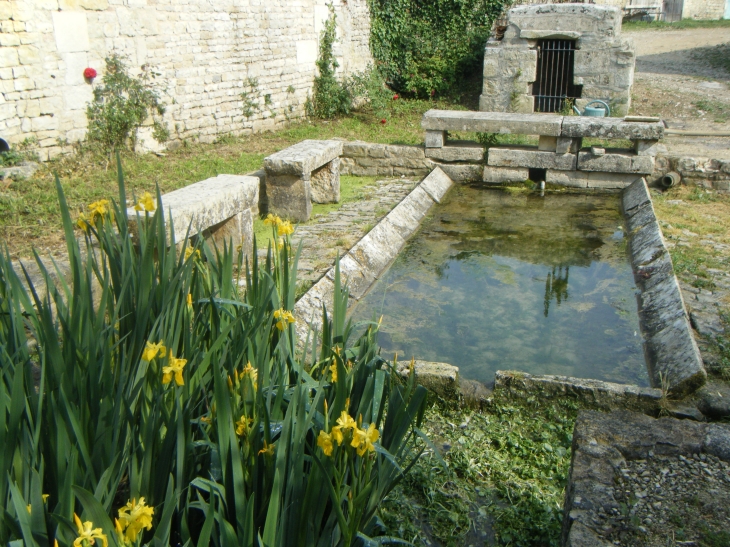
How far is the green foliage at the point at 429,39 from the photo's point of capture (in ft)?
47.6

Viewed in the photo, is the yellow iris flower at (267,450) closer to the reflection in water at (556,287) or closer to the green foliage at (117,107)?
the reflection in water at (556,287)

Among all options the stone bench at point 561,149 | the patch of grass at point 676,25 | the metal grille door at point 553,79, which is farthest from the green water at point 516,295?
the patch of grass at point 676,25

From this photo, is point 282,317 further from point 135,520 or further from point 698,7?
point 698,7

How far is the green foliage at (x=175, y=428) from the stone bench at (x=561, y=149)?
21.6 ft

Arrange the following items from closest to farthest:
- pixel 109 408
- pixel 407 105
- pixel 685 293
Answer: pixel 109 408
pixel 685 293
pixel 407 105

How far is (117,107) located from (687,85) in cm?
1181

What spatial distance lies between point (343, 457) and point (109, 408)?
0.66m

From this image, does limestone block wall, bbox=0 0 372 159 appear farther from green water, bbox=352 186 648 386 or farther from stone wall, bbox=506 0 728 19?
stone wall, bbox=506 0 728 19

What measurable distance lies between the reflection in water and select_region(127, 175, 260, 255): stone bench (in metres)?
2.45

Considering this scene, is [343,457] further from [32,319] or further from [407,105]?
[407,105]

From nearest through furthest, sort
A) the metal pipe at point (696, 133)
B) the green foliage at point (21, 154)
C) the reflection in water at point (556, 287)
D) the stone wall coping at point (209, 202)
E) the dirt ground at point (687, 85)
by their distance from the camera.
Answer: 1. the stone wall coping at point (209, 202)
2. the reflection in water at point (556, 287)
3. the green foliage at point (21, 154)
4. the metal pipe at point (696, 133)
5. the dirt ground at point (687, 85)

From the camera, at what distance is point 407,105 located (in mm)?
14000

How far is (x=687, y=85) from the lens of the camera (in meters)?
14.8

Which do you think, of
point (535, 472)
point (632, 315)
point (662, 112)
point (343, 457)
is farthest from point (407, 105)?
point (343, 457)
